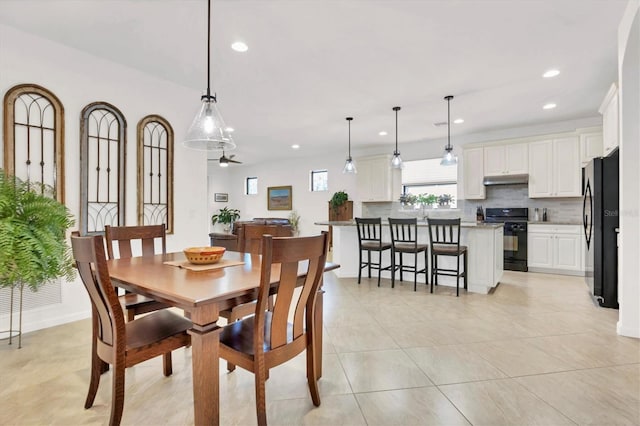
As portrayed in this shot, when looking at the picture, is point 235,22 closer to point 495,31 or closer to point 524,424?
point 495,31

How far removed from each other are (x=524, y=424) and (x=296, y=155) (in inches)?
306

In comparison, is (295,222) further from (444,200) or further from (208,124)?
(208,124)

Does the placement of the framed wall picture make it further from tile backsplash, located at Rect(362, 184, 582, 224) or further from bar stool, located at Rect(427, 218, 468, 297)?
bar stool, located at Rect(427, 218, 468, 297)

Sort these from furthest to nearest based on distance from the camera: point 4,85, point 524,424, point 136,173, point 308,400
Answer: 1. point 136,173
2. point 4,85
3. point 308,400
4. point 524,424

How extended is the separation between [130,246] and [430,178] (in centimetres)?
597

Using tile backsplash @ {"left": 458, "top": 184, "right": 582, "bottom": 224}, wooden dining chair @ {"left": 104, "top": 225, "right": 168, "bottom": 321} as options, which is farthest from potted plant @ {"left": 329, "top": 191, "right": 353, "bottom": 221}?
wooden dining chair @ {"left": 104, "top": 225, "right": 168, "bottom": 321}

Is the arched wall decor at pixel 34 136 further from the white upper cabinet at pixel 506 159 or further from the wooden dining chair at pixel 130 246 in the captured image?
the white upper cabinet at pixel 506 159

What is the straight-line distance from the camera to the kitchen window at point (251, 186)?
33.2 ft

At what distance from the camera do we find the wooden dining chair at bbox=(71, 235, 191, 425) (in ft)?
4.76

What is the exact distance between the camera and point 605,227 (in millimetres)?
3473

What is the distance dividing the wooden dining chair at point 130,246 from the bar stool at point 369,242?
2822 millimetres

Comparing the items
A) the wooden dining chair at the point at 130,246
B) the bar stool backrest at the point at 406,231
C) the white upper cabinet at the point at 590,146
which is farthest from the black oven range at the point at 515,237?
the wooden dining chair at the point at 130,246

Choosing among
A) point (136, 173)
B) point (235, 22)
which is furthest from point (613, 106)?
point (136, 173)

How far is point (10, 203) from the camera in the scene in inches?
91.0
